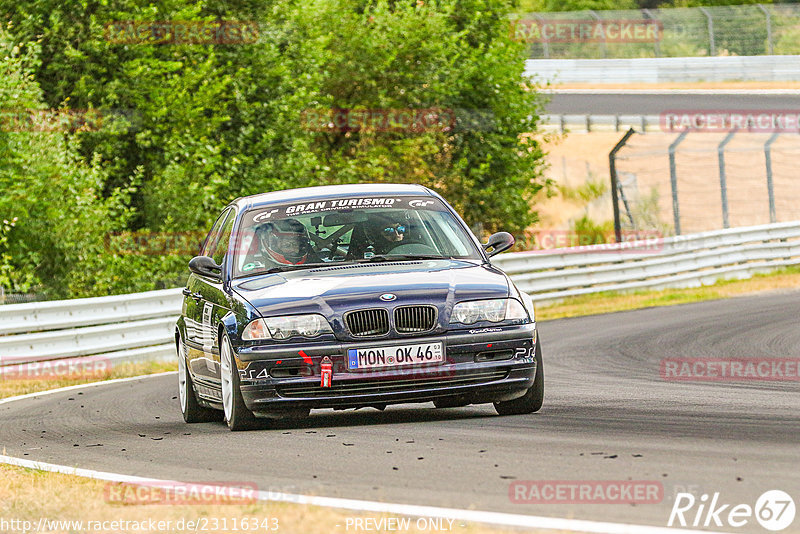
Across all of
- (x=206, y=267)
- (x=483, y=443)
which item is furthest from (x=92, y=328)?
(x=483, y=443)

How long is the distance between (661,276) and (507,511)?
743 inches

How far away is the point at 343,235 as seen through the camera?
927 cm

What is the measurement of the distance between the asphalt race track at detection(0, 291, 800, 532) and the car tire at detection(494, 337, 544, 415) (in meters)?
0.16

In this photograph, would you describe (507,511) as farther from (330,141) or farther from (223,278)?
A: (330,141)

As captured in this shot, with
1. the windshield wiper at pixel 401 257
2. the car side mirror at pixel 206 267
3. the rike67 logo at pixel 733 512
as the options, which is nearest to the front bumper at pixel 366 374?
the windshield wiper at pixel 401 257

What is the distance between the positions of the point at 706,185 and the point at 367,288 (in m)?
31.4

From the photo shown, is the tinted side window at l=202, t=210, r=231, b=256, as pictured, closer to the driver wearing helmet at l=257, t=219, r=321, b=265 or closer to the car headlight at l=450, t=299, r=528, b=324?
the driver wearing helmet at l=257, t=219, r=321, b=265

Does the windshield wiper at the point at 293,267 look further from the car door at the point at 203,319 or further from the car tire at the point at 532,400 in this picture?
the car tire at the point at 532,400

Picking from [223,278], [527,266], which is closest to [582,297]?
[527,266]

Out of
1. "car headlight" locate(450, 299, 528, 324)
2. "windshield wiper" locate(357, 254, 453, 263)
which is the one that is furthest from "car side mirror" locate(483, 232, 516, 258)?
"car headlight" locate(450, 299, 528, 324)

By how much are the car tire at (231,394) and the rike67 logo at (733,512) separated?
3677 millimetres

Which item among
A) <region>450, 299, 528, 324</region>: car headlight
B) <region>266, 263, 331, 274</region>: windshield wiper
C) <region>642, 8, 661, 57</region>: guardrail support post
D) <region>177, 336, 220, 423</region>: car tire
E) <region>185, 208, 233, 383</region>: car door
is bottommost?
<region>642, 8, 661, 57</region>: guardrail support post

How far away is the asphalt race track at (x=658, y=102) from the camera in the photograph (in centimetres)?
4128

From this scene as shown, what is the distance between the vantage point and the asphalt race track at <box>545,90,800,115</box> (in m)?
41.3
